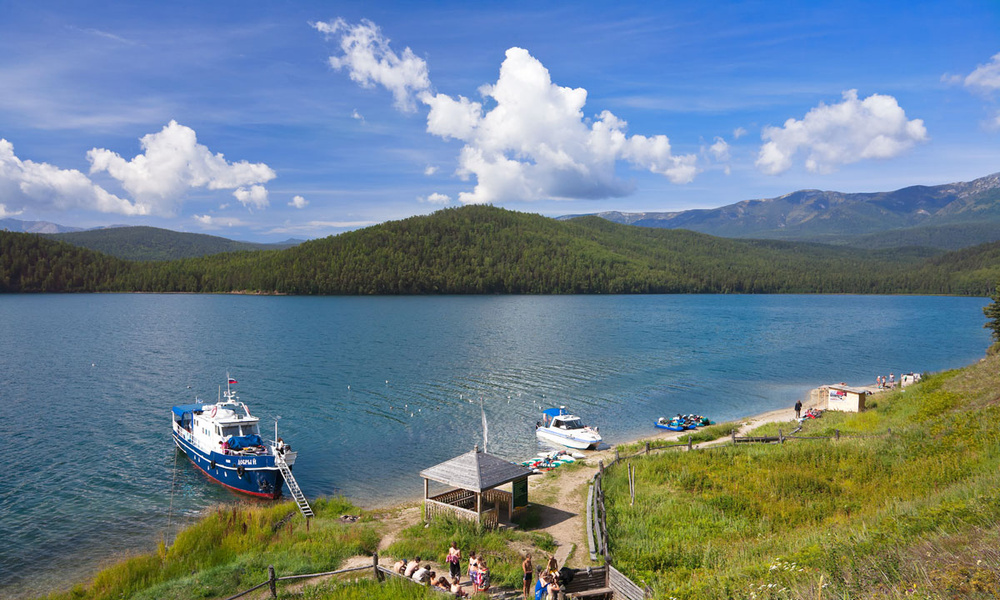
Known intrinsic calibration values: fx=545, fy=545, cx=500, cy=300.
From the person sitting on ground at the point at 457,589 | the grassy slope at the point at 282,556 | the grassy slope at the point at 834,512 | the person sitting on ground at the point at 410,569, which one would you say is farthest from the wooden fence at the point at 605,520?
the person sitting on ground at the point at 410,569

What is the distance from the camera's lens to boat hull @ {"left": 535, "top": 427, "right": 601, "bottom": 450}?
1412 inches

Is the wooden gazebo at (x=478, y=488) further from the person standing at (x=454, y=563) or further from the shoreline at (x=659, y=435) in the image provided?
the shoreline at (x=659, y=435)

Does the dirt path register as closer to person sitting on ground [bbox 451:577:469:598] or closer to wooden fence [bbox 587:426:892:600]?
wooden fence [bbox 587:426:892:600]

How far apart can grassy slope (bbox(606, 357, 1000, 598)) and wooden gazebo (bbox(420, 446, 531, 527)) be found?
3883 mm

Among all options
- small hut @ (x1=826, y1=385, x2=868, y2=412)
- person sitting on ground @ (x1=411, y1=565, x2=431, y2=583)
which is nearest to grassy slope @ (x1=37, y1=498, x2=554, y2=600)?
person sitting on ground @ (x1=411, y1=565, x2=431, y2=583)

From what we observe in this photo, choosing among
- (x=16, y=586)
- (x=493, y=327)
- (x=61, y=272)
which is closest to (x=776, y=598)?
(x=16, y=586)

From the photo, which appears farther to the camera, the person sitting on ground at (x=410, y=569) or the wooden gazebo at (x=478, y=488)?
the wooden gazebo at (x=478, y=488)

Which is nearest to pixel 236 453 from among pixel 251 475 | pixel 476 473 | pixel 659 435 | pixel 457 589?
pixel 251 475

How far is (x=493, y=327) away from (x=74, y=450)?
74.3m

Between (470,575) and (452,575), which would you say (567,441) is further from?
(470,575)

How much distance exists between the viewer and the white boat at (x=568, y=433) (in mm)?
36000

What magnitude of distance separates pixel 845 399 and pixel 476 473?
33846mm

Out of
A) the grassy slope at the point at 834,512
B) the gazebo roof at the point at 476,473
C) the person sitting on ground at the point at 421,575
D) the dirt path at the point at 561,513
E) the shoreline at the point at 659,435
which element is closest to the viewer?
the grassy slope at the point at 834,512

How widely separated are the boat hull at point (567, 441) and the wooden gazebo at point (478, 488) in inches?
556
